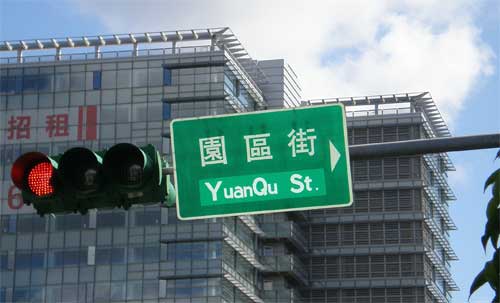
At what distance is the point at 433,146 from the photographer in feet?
41.5

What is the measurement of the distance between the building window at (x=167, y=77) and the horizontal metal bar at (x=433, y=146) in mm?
73812

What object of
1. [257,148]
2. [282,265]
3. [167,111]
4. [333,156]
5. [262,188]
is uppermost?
[167,111]

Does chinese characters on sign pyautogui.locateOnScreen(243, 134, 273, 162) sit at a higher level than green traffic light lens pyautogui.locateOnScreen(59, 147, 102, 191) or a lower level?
higher

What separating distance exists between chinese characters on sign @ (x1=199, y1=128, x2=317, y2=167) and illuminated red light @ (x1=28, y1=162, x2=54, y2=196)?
1.80m

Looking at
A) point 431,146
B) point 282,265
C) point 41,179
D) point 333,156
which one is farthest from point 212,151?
point 282,265

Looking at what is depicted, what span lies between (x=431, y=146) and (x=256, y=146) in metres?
2.30

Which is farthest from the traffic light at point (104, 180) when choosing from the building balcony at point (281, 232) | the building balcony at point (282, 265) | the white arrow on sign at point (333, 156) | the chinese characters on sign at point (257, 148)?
the building balcony at point (281, 232)

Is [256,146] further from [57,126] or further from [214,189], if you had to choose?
[57,126]

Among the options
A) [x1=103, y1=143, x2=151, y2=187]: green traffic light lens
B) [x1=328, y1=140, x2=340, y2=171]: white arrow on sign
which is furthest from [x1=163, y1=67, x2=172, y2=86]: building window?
[x1=103, y1=143, x2=151, y2=187]: green traffic light lens

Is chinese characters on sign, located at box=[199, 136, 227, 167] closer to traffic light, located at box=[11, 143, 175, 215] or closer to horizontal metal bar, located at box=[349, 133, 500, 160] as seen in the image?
traffic light, located at box=[11, 143, 175, 215]

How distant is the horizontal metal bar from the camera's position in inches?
492

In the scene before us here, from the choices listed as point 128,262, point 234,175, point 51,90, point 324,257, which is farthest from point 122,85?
point 234,175

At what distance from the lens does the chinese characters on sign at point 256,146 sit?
46.9 feet

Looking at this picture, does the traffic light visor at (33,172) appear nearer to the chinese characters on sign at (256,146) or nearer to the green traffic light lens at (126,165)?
the green traffic light lens at (126,165)
